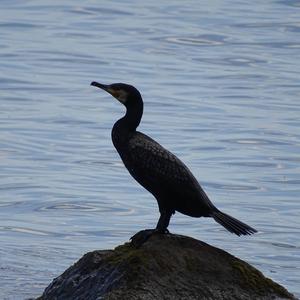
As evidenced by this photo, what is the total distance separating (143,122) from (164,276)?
11814mm

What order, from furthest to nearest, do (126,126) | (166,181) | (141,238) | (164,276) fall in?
(126,126) → (166,181) → (141,238) → (164,276)

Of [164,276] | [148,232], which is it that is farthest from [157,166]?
[164,276]

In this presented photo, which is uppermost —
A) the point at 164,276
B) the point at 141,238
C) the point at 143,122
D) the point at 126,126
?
the point at 126,126

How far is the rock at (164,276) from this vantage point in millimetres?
8898

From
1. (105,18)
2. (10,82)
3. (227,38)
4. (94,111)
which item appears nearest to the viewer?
(94,111)

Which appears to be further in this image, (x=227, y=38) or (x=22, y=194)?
(x=227, y=38)

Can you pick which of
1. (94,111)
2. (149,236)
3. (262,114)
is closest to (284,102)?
(262,114)

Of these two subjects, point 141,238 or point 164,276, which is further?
point 141,238

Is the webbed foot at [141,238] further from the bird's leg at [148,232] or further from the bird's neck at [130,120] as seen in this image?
the bird's neck at [130,120]

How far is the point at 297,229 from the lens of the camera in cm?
1456

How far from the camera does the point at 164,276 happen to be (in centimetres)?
898

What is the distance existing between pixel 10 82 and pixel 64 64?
2.65m

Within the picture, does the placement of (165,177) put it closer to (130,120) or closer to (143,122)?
(130,120)

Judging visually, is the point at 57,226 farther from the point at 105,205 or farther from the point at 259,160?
the point at 259,160
